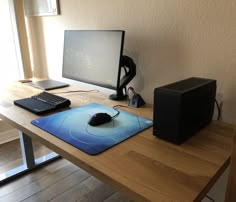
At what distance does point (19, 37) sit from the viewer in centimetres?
218

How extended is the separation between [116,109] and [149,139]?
38 centimetres

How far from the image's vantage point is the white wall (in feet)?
3.47

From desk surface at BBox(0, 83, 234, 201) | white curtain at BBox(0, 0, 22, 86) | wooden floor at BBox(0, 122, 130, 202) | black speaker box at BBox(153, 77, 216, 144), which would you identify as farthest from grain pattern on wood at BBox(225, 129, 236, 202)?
white curtain at BBox(0, 0, 22, 86)

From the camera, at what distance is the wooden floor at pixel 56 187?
64.2 inches

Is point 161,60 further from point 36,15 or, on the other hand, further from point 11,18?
point 11,18

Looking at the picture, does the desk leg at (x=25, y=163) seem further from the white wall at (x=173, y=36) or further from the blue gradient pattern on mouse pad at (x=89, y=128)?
the white wall at (x=173, y=36)

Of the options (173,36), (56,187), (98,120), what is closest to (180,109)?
(98,120)

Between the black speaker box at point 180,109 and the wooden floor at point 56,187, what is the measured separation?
3.02 ft

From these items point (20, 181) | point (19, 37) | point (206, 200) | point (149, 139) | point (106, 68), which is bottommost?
point (20, 181)

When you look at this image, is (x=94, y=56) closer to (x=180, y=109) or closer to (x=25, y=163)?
(x=180, y=109)

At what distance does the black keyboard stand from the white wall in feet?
1.60

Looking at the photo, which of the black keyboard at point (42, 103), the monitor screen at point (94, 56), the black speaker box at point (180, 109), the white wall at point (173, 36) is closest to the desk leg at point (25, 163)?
the black keyboard at point (42, 103)

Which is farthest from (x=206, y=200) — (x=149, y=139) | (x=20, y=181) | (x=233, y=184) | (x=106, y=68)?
(x=20, y=181)

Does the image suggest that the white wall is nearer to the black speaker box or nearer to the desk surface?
the black speaker box
